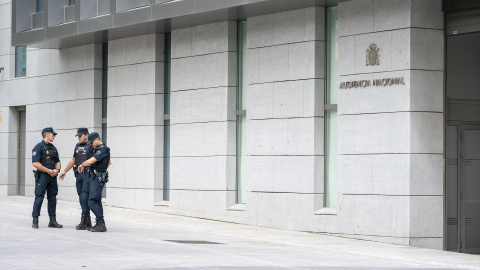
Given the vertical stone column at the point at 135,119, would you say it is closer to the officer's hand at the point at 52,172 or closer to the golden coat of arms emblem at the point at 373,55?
the officer's hand at the point at 52,172

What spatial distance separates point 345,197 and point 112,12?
8617mm

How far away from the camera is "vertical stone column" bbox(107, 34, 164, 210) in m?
25.2

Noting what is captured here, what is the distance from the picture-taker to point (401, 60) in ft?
59.5

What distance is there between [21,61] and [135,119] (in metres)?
7.99

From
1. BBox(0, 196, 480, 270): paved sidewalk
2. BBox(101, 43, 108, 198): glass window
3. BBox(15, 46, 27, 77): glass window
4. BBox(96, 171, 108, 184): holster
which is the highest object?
BBox(15, 46, 27, 77): glass window

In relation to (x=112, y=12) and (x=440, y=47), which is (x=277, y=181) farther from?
(x=112, y=12)

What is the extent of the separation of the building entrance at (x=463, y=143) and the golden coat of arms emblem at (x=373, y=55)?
150cm

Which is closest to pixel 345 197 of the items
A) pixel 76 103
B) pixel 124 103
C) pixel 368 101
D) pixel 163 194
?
pixel 368 101

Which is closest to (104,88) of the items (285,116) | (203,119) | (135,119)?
(135,119)

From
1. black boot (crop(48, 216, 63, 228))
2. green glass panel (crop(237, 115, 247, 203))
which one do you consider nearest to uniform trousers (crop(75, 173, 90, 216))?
black boot (crop(48, 216, 63, 228))

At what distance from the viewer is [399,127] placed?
715 inches

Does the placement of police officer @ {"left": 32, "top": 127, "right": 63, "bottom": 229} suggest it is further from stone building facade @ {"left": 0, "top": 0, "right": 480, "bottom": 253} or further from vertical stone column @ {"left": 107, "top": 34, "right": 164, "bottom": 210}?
vertical stone column @ {"left": 107, "top": 34, "right": 164, "bottom": 210}

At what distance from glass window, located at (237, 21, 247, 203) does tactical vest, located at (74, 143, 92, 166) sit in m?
4.35

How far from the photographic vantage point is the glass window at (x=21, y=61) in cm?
3206
